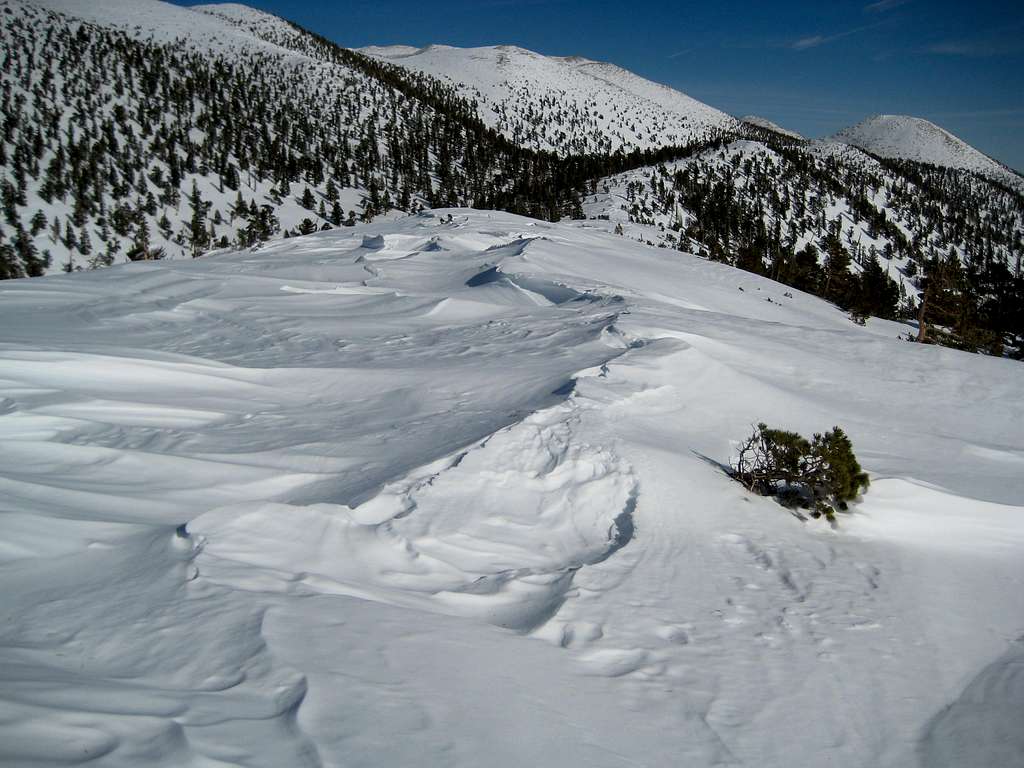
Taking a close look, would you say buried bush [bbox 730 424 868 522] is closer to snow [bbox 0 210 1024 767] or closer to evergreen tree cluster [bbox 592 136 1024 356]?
snow [bbox 0 210 1024 767]

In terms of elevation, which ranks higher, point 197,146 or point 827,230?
point 827,230

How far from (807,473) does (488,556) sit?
4067 millimetres

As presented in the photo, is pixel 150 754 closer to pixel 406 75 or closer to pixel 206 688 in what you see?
pixel 206 688

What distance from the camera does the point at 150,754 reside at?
2707 mm

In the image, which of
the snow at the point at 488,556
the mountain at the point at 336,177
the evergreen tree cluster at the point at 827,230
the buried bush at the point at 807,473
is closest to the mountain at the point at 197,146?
the mountain at the point at 336,177

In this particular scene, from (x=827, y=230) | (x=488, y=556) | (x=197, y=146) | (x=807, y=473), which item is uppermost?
(x=827, y=230)

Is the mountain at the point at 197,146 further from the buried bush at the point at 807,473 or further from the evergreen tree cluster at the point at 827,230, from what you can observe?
the buried bush at the point at 807,473

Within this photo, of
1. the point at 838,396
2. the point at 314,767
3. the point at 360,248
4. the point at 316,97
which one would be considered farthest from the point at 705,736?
the point at 316,97

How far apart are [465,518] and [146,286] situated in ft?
45.0

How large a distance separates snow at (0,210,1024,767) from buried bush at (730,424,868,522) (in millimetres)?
315

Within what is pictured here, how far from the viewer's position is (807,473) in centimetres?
734

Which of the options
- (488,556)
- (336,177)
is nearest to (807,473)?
(488,556)

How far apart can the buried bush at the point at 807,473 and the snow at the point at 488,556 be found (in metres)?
0.32

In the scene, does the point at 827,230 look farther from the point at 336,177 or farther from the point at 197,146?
the point at 197,146
